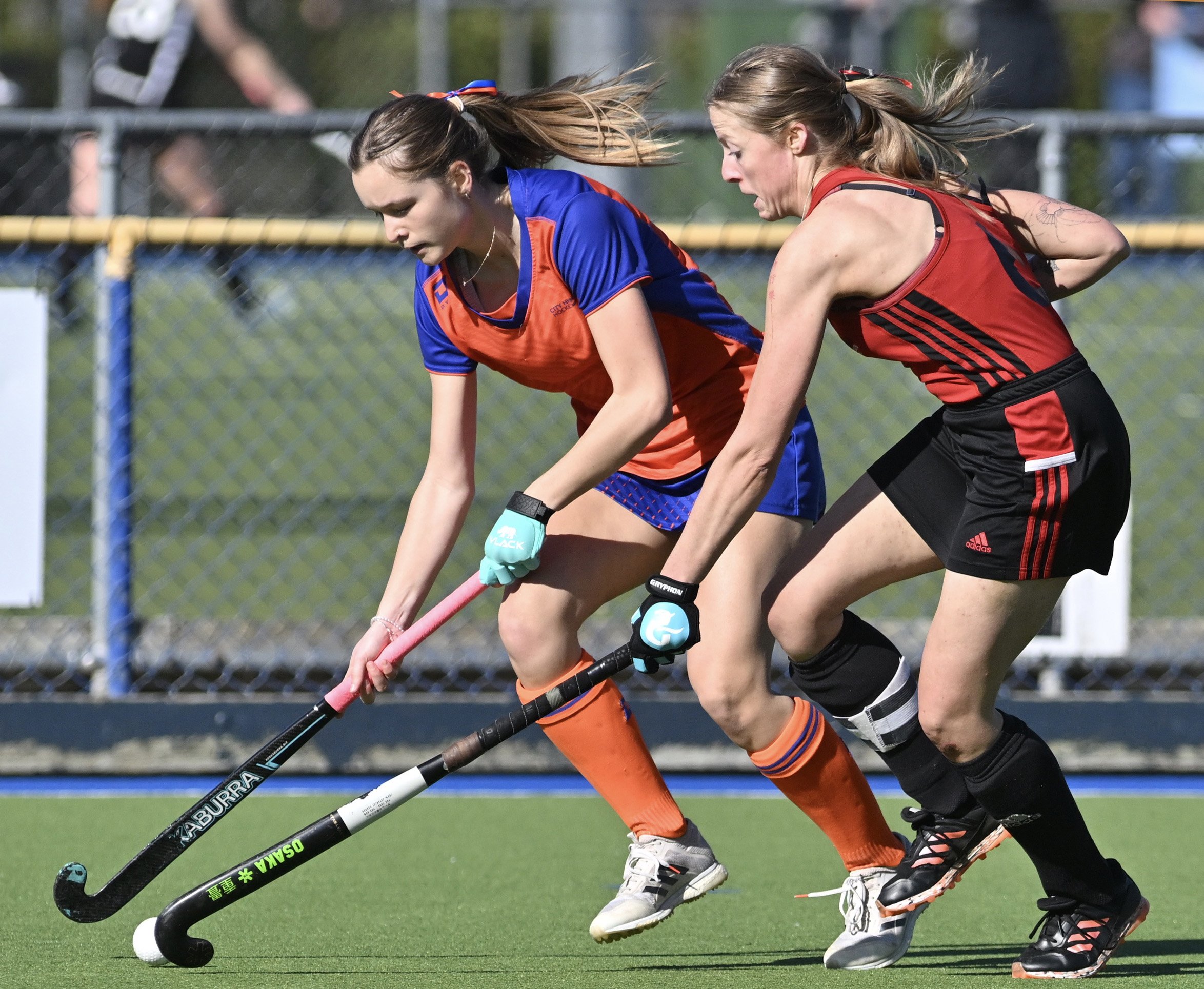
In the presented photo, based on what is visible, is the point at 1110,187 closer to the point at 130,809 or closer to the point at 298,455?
the point at 298,455

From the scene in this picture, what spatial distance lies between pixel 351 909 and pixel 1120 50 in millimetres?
14946

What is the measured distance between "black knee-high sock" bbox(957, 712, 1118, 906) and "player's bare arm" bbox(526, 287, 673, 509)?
0.83 m

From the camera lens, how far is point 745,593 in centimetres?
333

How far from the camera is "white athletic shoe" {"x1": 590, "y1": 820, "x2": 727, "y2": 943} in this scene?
10.7 feet

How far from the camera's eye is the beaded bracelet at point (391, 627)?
3439mm

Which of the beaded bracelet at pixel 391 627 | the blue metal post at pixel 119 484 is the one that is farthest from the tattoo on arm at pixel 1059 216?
the blue metal post at pixel 119 484

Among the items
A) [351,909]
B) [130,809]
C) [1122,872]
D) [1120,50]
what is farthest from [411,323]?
[1120,50]

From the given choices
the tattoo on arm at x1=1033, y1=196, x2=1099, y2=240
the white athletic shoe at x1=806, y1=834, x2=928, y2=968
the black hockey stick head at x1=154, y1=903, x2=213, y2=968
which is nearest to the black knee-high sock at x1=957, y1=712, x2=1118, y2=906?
the white athletic shoe at x1=806, y1=834, x2=928, y2=968

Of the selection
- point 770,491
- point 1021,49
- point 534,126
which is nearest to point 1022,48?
point 1021,49

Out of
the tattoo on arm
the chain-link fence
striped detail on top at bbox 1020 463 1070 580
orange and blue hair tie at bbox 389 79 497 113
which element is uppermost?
orange and blue hair tie at bbox 389 79 497 113

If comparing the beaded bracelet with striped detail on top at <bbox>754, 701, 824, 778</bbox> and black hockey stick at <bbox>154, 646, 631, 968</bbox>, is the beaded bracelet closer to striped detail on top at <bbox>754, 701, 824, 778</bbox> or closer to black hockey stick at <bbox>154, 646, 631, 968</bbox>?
black hockey stick at <bbox>154, 646, 631, 968</bbox>

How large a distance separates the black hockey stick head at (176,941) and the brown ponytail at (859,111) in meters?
1.69

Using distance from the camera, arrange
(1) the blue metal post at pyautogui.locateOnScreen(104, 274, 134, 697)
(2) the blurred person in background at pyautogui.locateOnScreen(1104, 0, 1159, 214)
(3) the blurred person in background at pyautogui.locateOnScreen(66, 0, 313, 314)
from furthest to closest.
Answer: (2) the blurred person in background at pyautogui.locateOnScreen(1104, 0, 1159, 214)
(3) the blurred person in background at pyautogui.locateOnScreen(66, 0, 313, 314)
(1) the blue metal post at pyautogui.locateOnScreen(104, 274, 134, 697)

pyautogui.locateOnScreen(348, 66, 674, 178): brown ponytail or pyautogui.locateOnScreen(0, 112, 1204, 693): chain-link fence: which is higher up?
pyautogui.locateOnScreen(348, 66, 674, 178): brown ponytail
